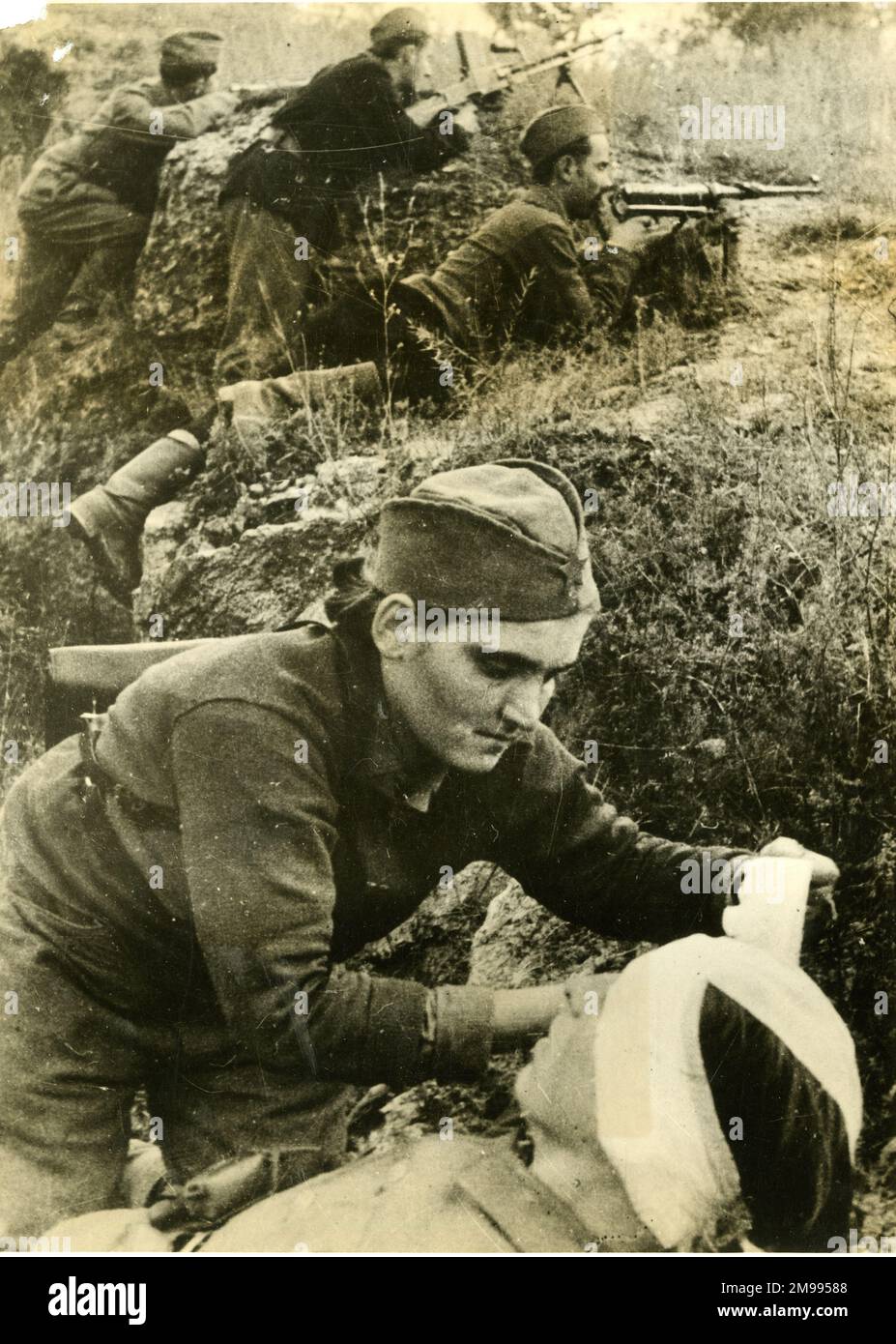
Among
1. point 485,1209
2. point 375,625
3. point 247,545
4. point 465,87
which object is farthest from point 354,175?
point 485,1209

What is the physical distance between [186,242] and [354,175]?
683mm

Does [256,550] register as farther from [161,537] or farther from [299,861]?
[299,861]

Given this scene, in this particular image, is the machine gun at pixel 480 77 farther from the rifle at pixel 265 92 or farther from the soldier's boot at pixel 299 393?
the soldier's boot at pixel 299 393

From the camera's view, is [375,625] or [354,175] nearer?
[375,625]

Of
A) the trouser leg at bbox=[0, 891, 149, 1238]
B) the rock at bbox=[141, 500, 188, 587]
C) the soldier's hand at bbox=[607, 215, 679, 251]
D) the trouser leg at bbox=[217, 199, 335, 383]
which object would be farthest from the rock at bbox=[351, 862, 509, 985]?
the soldier's hand at bbox=[607, 215, 679, 251]

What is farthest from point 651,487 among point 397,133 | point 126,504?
point 126,504

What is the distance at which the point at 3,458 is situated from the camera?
4.57m

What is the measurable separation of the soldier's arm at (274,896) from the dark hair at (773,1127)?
1.05m

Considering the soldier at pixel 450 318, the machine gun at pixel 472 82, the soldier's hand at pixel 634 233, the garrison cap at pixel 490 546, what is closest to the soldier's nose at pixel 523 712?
the garrison cap at pixel 490 546

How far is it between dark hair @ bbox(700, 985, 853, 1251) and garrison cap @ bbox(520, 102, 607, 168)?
311 cm

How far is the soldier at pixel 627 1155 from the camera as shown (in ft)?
13.7
